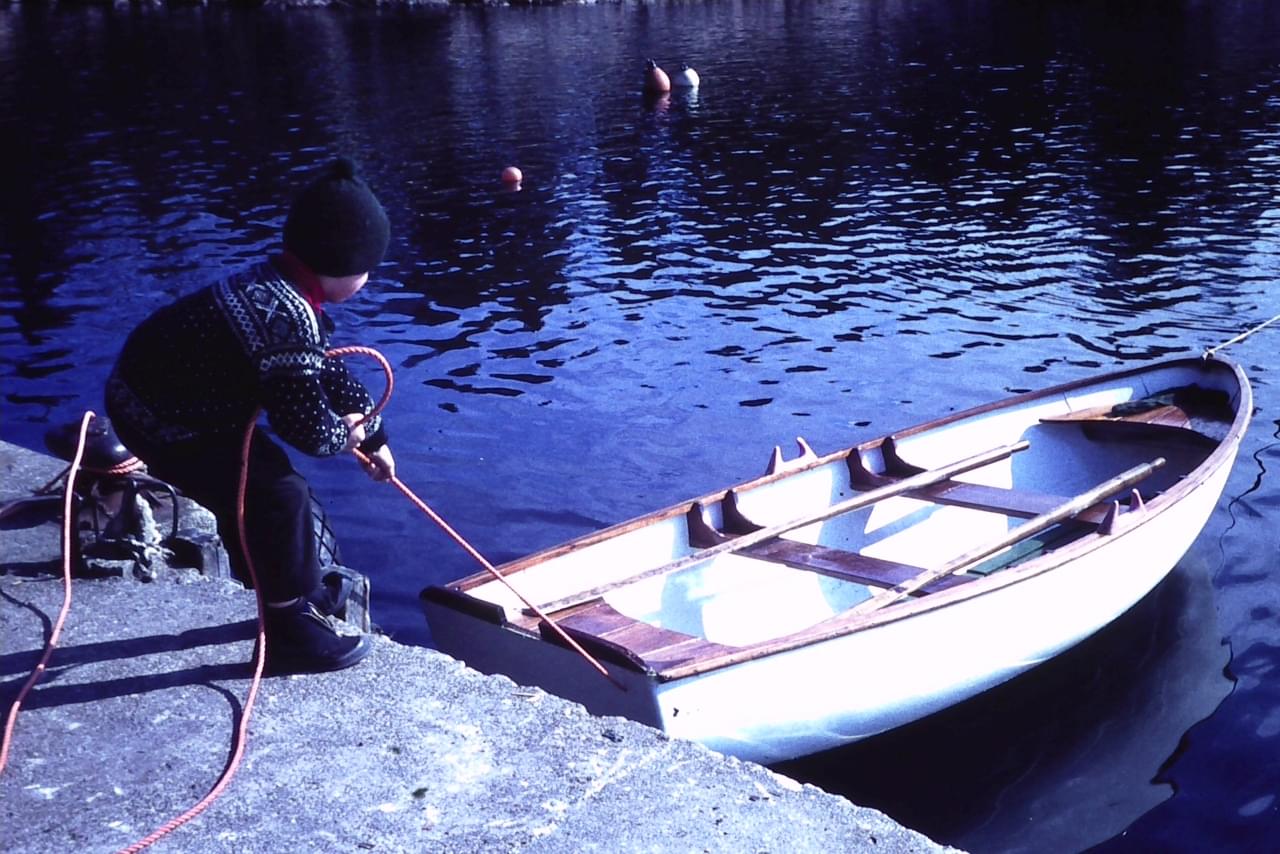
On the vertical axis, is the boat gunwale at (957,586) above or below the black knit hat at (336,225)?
below

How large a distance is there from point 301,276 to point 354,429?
642mm

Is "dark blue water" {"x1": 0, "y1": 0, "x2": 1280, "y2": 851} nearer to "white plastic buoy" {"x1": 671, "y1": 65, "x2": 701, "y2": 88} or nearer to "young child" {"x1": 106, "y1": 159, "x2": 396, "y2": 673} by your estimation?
"white plastic buoy" {"x1": 671, "y1": 65, "x2": 701, "y2": 88}

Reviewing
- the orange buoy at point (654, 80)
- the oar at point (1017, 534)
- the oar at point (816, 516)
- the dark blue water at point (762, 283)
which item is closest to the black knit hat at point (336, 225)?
the oar at point (816, 516)

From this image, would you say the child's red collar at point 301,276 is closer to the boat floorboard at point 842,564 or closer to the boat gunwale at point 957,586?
the boat gunwale at point 957,586

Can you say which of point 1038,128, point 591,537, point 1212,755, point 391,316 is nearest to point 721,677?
point 591,537

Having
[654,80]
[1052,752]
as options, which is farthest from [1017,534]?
[654,80]

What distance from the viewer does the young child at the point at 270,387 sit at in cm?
519

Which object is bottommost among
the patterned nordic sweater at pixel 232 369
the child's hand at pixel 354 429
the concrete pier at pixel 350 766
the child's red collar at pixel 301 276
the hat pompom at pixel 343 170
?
the concrete pier at pixel 350 766

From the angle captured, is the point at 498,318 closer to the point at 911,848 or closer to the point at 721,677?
the point at 721,677

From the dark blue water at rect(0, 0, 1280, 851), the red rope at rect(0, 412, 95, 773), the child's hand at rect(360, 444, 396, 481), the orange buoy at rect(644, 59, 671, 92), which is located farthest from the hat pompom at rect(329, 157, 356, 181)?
the orange buoy at rect(644, 59, 671, 92)

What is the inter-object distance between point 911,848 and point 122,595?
3980mm

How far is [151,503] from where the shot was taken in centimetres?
751

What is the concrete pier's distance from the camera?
16.0 feet

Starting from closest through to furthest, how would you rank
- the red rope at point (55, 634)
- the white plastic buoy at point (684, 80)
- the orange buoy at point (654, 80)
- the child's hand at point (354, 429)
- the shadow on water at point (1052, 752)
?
1. the red rope at point (55, 634)
2. the child's hand at point (354, 429)
3. the shadow on water at point (1052, 752)
4. the orange buoy at point (654, 80)
5. the white plastic buoy at point (684, 80)
